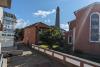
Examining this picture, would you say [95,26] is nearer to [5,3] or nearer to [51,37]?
[51,37]

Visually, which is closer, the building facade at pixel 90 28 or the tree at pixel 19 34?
the building facade at pixel 90 28

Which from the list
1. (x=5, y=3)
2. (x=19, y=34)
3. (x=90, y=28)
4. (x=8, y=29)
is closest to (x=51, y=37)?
(x=8, y=29)

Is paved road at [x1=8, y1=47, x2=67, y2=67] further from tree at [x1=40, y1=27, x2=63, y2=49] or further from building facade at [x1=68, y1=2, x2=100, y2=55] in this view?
tree at [x1=40, y1=27, x2=63, y2=49]

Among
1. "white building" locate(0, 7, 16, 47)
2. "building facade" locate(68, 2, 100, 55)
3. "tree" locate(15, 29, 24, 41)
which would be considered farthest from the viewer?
"tree" locate(15, 29, 24, 41)

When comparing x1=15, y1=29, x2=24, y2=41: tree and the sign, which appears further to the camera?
x1=15, y1=29, x2=24, y2=41: tree

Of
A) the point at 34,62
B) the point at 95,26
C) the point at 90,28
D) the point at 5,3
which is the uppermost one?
the point at 95,26

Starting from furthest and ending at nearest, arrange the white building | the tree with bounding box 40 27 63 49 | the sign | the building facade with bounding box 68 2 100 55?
the tree with bounding box 40 27 63 49, the white building, the building facade with bounding box 68 2 100 55, the sign

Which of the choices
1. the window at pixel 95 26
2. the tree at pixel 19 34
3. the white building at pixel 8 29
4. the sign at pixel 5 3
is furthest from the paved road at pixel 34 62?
the tree at pixel 19 34

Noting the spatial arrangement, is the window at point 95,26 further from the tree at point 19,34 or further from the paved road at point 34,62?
the tree at point 19,34

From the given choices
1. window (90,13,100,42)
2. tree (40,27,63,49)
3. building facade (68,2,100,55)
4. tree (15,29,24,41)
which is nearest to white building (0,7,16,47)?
tree (40,27,63,49)

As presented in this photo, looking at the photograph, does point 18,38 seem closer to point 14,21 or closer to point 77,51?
point 14,21

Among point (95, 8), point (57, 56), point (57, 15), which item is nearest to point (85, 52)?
point (95, 8)

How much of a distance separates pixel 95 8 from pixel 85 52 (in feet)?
16.8

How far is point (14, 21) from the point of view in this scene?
32375 mm
